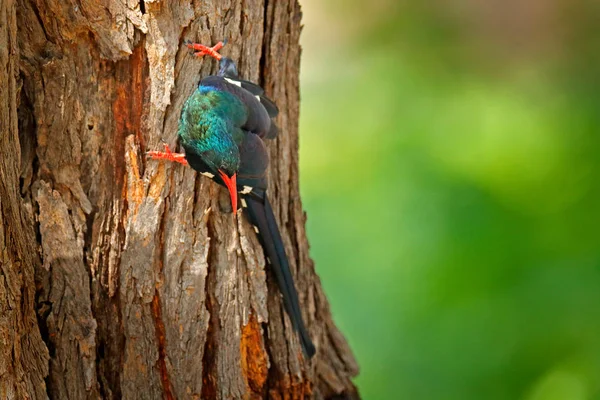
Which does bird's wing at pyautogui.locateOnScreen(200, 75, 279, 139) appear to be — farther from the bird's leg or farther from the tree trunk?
the bird's leg

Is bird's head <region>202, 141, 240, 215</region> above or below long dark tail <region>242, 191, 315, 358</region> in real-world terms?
above

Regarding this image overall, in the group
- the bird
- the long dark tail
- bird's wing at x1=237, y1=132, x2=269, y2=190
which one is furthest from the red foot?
the long dark tail

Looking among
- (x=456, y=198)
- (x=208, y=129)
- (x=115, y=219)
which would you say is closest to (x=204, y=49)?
(x=208, y=129)

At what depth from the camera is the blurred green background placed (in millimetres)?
4555

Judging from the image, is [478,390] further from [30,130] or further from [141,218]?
[30,130]

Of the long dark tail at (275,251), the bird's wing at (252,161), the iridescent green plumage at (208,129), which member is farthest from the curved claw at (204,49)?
the long dark tail at (275,251)

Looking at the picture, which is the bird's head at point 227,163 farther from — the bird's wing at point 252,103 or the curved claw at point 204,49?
the curved claw at point 204,49

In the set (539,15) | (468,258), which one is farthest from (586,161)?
(539,15)

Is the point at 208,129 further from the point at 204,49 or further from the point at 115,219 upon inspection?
the point at 115,219

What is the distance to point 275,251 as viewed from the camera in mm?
2520

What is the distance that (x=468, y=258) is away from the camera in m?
4.81

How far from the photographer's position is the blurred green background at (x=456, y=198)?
179 inches

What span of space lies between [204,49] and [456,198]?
2.94m

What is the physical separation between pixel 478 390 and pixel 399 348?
51 cm
